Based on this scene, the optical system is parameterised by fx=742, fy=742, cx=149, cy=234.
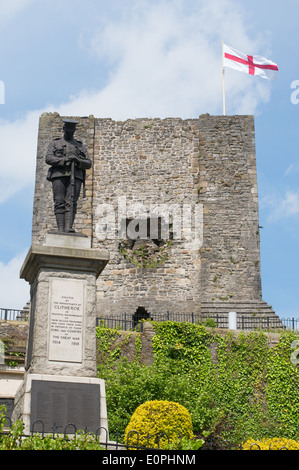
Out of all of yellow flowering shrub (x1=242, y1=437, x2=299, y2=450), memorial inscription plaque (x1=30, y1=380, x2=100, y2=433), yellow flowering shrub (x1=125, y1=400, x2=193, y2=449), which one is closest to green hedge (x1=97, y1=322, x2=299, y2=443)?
yellow flowering shrub (x1=125, y1=400, x2=193, y2=449)

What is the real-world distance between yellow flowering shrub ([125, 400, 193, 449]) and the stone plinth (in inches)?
55.2

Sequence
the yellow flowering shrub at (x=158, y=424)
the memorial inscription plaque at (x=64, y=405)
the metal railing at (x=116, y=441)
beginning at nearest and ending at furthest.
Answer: the metal railing at (x=116, y=441) < the memorial inscription plaque at (x=64, y=405) < the yellow flowering shrub at (x=158, y=424)

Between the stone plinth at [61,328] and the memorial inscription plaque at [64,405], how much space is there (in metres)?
0.01

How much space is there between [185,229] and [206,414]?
1189 centimetres

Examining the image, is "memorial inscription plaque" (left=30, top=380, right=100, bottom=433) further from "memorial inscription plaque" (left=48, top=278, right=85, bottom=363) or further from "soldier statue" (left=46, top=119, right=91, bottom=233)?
"soldier statue" (left=46, top=119, right=91, bottom=233)

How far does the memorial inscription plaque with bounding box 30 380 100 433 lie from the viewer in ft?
32.0

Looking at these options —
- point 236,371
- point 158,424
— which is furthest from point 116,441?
point 236,371

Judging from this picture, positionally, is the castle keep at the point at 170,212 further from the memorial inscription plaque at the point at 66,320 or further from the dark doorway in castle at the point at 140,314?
the memorial inscription plaque at the point at 66,320

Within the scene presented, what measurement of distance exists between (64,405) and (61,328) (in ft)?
3.57

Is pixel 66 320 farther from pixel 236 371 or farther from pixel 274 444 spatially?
pixel 236 371

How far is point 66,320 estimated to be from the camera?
34.2 feet

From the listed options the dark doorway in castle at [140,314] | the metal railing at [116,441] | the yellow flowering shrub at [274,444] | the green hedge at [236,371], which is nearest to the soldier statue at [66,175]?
the metal railing at [116,441]

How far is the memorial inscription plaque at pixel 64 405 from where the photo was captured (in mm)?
9766
